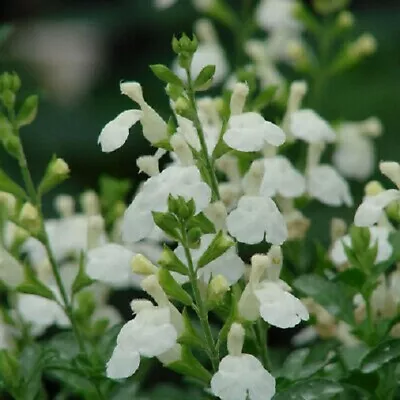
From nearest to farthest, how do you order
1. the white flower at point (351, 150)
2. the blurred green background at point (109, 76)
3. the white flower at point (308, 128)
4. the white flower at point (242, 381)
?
the white flower at point (242, 381), the white flower at point (308, 128), the white flower at point (351, 150), the blurred green background at point (109, 76)

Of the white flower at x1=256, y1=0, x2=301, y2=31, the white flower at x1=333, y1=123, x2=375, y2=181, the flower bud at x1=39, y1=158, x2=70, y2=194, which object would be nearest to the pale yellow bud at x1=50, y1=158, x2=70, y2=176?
the flower bud at x1=39, y1=158, x2=70, y2=194

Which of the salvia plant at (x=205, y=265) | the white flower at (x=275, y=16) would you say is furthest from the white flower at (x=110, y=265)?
the white flower at (x=275, y=16)

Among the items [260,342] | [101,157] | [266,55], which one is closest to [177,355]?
[260,342]

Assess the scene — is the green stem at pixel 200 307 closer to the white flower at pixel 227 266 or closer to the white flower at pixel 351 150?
the white flower at pixel 227 266

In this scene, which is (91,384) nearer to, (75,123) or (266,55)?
(266,55)

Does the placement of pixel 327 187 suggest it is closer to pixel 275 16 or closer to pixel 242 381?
pixel 242 381

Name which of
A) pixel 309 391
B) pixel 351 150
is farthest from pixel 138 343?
→ pixel 351 150

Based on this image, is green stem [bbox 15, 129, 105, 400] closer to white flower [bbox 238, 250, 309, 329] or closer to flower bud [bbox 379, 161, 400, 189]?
white flower [bbox 238, 250, 309, 329]
